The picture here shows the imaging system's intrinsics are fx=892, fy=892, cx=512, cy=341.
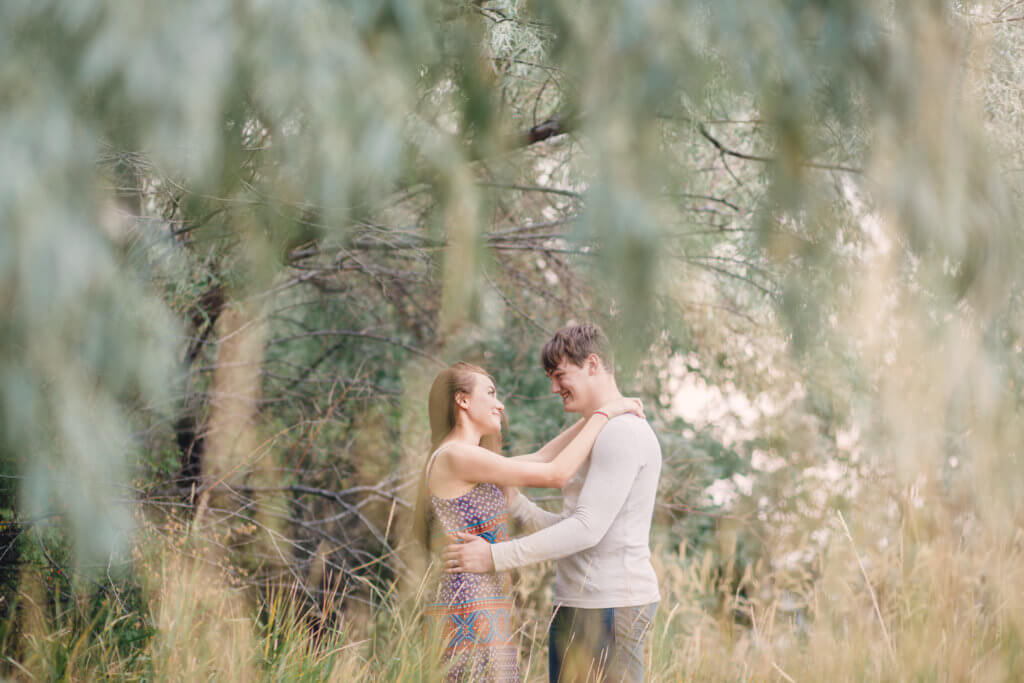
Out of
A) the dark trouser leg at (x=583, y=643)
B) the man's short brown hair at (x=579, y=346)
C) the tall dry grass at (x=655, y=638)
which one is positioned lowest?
the tall dry grass at (x=655, y=638)

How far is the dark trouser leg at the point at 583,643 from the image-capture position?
2.44m

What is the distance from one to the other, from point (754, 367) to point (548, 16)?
155 inches

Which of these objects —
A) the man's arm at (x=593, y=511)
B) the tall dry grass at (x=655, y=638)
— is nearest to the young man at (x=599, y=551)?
the man's arm at (x=593, y=511)

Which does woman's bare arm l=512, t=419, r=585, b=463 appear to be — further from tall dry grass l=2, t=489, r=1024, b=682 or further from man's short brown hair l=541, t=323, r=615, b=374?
tall dry grass l=2, t=489, r=1024, b=682

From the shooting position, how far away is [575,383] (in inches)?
101

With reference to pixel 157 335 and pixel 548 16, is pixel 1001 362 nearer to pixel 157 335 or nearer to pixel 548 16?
pixel 548 16

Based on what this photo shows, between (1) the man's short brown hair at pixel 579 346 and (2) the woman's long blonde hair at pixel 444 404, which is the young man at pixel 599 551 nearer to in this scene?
(1) the man's short brown hair at pixel 579 346

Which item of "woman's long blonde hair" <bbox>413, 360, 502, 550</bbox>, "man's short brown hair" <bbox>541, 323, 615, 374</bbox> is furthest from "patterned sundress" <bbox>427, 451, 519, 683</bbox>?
"man's short brown hair" <bbox>541, 323, 615, 374</bbox>

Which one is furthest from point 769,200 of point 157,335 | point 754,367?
point 754,367

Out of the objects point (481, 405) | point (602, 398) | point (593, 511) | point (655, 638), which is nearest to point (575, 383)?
point (602, 398)

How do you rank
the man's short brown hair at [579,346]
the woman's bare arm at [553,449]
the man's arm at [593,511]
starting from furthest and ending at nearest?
the woman's bare arm at [553,449] → the man's short brown hair at [579,346] → the man's arm at [593,511]

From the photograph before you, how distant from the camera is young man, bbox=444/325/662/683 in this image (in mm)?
2395

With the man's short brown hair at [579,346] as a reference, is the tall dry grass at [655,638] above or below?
below

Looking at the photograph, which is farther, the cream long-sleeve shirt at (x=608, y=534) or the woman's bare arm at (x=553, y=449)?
the woman's bare arm at (x=553, y=449)
